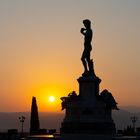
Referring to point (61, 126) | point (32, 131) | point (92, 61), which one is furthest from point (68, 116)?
point (32, 131)

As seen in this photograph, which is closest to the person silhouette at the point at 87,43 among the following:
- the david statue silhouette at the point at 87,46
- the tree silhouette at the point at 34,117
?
the david statue silhouette at the point at 87,46

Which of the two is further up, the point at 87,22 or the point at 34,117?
the point at 87,22

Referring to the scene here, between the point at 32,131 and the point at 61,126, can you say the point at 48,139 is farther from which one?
the point at 32,131

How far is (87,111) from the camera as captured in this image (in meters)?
48.2

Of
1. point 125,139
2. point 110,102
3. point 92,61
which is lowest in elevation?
point 125,139

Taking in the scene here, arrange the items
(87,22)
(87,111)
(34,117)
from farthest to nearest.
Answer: (34,117), (87,22), (87,111)

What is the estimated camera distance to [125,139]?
42969mm

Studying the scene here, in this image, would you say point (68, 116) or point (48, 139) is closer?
point (48, 139)

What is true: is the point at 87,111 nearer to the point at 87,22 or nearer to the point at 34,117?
the point at 87,22

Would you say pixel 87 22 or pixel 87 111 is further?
pixel 87 22

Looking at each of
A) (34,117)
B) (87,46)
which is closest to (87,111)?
(87,46)

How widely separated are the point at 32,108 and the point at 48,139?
62.2 ft

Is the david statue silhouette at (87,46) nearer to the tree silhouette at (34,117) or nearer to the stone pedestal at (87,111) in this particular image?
the stone pedestal at (87,111)

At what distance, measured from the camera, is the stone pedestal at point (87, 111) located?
47.7m
